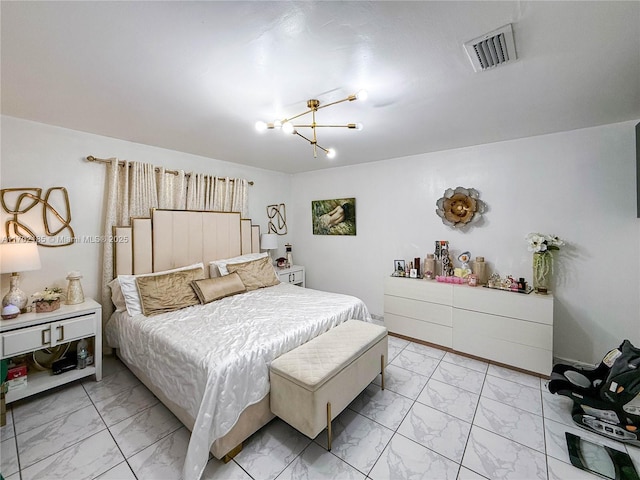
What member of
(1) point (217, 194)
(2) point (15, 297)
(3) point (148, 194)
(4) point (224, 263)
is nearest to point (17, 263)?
(2) point (15, 297)

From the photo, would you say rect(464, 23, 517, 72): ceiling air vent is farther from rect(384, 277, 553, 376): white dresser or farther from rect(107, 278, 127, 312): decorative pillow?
rect(107, 278, 127, 312): decorative pillow

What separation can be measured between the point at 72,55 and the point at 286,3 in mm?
1301

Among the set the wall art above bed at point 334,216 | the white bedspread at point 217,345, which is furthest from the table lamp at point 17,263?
the wall art above bed at point 334,216

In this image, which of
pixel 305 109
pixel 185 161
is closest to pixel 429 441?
pixel 305 109

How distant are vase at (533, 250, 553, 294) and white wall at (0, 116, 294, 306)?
176 inches

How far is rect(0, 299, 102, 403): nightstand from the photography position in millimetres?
2021

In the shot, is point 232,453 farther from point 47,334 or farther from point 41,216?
point 41,216

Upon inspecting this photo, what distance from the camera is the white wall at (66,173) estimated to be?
2355 millimetres

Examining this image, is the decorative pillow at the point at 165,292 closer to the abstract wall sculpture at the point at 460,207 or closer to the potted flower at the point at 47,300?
the potted flower at the point at 47,300

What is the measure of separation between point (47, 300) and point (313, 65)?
2.90 meters

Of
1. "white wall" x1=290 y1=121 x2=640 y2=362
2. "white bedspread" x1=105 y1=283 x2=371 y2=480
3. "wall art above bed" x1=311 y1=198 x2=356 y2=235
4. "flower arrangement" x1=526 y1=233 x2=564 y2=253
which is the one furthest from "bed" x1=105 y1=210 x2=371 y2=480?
"flower arrangement" x1=526 y1=233 x2=564 y2=253

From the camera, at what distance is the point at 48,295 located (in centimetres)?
232

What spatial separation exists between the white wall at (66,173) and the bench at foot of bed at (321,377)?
2417 millimetres

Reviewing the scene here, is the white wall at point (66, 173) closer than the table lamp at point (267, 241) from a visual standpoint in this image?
Yes
